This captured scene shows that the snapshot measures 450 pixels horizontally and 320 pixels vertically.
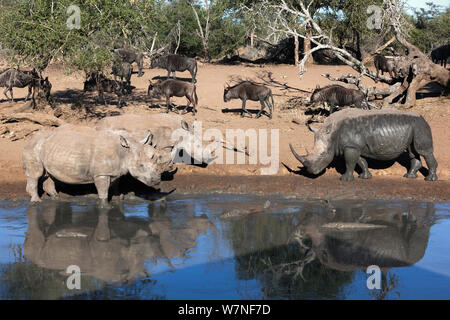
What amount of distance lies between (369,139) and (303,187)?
1.63 metres

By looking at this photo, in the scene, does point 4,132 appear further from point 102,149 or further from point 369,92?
point 369,92

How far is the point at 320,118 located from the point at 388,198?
5.37m

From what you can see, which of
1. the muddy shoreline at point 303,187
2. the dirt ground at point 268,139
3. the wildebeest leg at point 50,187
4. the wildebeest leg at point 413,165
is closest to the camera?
the wildebeest leg at point 50,187

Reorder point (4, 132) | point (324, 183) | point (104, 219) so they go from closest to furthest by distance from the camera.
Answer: point (104, 219) < point (324, 183) < point (4, 132)

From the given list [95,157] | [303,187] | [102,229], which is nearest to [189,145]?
[303,187]

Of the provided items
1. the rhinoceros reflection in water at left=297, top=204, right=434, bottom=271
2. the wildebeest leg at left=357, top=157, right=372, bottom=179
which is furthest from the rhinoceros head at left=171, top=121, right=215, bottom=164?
the rhinoceros reflection in water at left=297, top=204, right=434, bottom=271

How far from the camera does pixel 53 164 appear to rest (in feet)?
29.6

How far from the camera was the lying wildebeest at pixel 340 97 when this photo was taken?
15.0 metres

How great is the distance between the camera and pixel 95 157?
8852mm

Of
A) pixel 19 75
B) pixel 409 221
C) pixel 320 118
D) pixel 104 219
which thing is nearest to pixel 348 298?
pixel 409 221

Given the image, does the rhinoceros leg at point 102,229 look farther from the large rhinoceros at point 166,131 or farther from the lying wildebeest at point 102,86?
the lying wildebeest at point 102,86

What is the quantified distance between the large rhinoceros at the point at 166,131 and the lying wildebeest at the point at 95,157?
1709 mm

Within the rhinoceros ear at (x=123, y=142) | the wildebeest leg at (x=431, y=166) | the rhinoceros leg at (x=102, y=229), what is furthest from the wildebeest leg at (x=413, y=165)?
the rhinoceros leg at (x=102, y=229)

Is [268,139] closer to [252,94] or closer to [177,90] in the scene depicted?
[252,94]
